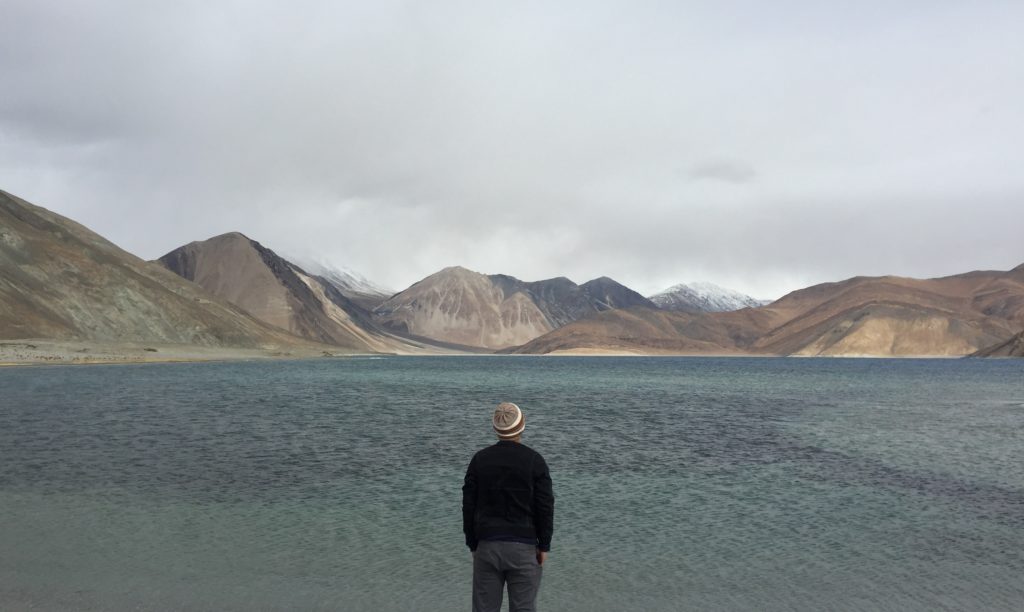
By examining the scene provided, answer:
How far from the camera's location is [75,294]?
157750 mm

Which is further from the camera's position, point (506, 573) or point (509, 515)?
point (506, 573)

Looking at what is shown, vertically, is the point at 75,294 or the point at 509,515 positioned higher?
the point at 75,294

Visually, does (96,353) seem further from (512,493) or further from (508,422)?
(508,422)

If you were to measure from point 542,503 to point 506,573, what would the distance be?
946 mm

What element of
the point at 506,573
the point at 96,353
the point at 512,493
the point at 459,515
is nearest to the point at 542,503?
the point at 512,493

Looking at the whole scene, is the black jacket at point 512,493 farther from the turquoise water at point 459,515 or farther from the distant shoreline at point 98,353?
the distant shoreline at point 98,353

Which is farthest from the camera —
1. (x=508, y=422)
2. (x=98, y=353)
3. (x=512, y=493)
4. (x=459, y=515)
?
(x=98, y=353)

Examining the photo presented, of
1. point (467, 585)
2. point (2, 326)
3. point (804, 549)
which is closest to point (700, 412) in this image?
point (804, 549)

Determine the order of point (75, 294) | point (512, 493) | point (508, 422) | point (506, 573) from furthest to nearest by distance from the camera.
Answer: point (75, 294)
point (506, 573)
point (512, 493)
point (508, 422)

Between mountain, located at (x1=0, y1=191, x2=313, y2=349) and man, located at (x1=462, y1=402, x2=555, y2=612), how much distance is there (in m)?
143

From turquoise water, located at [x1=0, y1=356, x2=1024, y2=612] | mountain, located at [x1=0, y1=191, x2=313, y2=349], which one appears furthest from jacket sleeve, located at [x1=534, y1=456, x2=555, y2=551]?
mountain, located at [x1=0, y1=191, x2=313, y2=349]

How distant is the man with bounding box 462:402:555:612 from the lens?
8758 mm

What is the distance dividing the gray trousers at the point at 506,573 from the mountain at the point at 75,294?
14272 centimetres

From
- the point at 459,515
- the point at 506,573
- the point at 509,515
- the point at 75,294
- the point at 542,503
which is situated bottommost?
the point at 459,515
